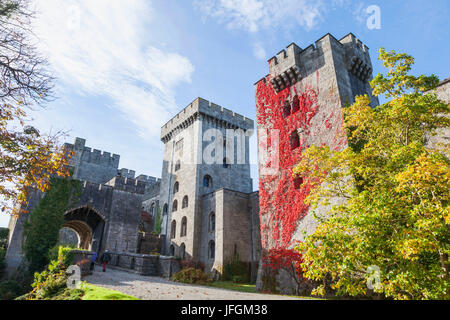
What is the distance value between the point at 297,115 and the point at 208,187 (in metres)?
13.8

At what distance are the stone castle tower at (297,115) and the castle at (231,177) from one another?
65 millimetres

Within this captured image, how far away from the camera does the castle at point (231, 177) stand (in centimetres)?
1534

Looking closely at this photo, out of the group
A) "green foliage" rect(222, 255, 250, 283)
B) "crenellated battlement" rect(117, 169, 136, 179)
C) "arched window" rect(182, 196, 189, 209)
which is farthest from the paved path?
"crenellated battlement" rect(117, 169, 136, 179)

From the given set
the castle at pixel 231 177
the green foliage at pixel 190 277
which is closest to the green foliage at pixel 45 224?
the castle at pixel 231 177

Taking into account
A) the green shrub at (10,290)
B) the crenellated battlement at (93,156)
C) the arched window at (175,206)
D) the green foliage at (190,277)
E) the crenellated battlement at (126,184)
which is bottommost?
the green shrub at (10,290)

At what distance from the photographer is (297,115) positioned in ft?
54.6

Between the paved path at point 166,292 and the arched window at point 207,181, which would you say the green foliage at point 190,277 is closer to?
the paved path at point 166,292

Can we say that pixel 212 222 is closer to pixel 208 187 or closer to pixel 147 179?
pixel 208 187

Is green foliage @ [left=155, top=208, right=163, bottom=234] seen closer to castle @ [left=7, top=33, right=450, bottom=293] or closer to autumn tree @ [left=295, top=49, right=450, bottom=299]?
castle @ [left=7, top=33, right=450, bottom=293]

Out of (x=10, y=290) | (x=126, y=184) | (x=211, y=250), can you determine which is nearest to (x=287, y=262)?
(x=211, y=250)

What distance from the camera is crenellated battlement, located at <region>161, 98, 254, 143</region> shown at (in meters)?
29.7

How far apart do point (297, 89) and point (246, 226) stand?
12.6m
